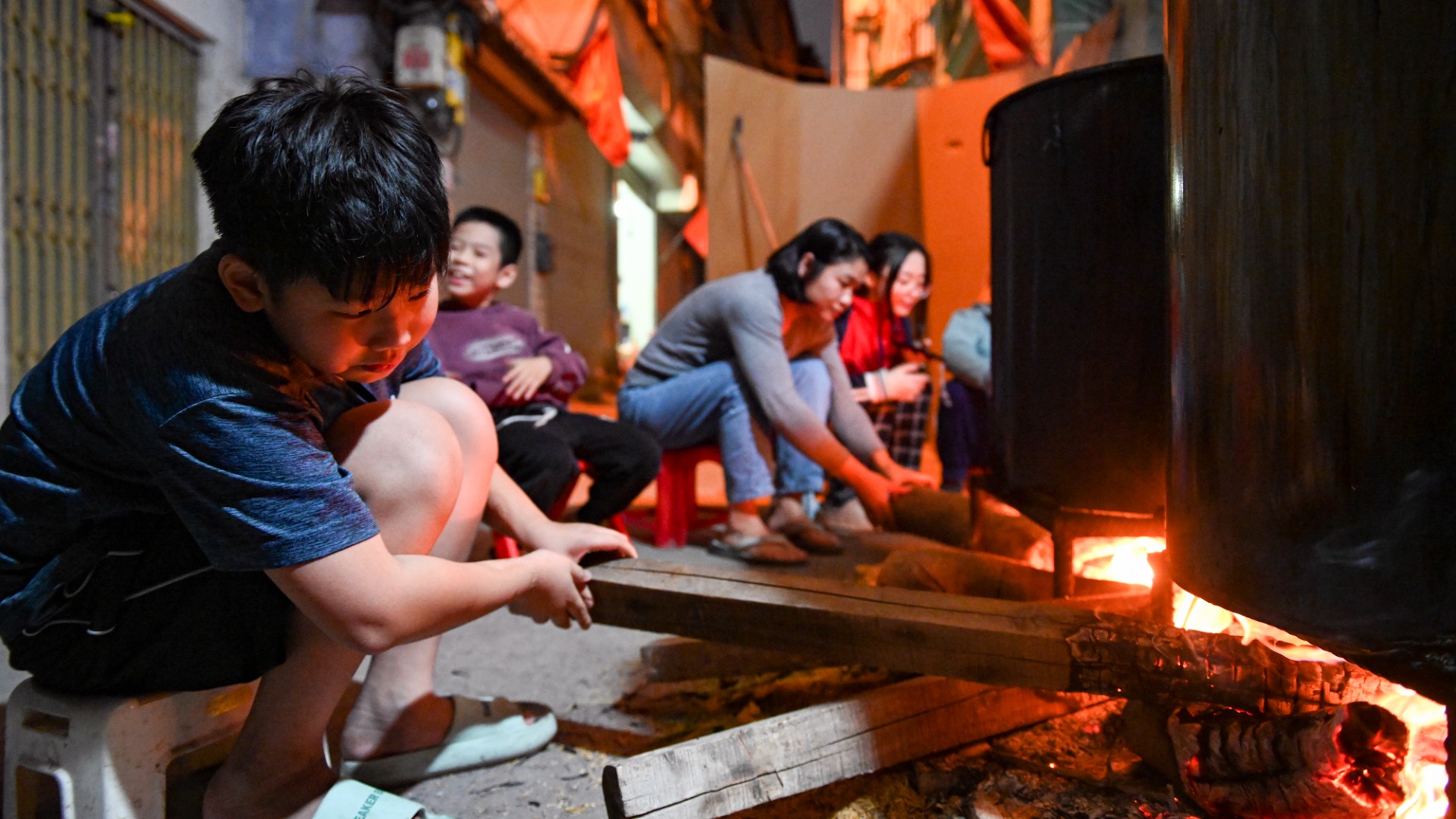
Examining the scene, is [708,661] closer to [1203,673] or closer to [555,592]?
[555,592]

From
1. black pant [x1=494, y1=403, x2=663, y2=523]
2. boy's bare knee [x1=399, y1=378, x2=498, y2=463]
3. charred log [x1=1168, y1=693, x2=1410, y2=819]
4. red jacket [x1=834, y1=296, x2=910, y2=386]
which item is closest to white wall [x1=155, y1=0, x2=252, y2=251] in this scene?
black pant [x1=494, y1=403, x2=663, y2=523]

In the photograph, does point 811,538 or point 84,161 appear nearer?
point 811,538

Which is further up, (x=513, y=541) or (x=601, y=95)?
(x=601, y=95)

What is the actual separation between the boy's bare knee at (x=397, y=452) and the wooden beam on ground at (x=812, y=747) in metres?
0.43

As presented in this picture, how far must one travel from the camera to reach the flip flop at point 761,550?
2820mm

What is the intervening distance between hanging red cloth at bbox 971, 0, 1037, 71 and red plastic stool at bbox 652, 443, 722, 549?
4.45 metres

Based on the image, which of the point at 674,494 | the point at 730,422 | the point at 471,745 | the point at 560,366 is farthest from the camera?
the point at 674,494

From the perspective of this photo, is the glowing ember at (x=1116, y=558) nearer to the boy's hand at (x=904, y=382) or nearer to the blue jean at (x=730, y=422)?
the blue jean at (x=730, y=422)

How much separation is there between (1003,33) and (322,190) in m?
6.27

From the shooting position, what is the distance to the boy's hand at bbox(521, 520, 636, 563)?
1512mm

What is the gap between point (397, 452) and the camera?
3.73 feet

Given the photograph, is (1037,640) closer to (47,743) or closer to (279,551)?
(279,551)

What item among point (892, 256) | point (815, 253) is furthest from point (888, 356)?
point (815, 253)

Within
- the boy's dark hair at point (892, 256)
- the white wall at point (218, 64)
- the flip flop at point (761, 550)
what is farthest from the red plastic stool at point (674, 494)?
the white wall at point (218, 64)
